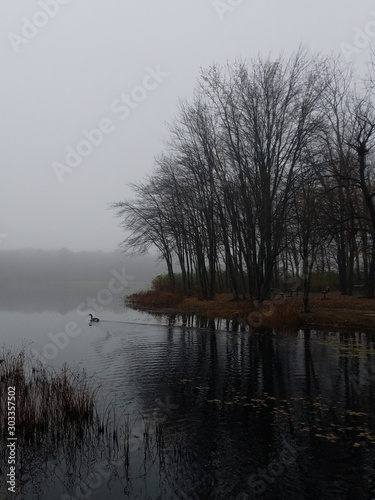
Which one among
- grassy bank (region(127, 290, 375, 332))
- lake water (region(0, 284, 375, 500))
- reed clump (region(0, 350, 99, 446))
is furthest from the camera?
grassy bank (region(127, 290, 375, 332))

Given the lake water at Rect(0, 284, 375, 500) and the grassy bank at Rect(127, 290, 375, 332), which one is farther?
the grassy bank at Rect(127, 290, 375, 332)

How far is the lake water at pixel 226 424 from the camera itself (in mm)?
6137

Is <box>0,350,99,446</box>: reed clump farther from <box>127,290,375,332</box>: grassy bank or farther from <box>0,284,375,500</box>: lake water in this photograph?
<box>127,290,375,332</box>: grassy bank

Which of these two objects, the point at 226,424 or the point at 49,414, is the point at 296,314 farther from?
the point at 49,414

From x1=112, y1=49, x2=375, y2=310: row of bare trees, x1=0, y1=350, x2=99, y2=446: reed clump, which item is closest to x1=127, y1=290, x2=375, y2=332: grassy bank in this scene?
x1=112, y1=49, x2=375, y2=310: row of bare trees

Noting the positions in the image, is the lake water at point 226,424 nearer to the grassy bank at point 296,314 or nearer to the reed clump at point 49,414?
the reed clump at point 49,414

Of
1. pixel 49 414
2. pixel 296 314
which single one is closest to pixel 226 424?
pixel 49 414

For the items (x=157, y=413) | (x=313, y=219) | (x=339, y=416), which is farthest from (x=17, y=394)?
(x=313, y=219)

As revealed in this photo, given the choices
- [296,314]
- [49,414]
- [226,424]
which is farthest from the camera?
[296,314]

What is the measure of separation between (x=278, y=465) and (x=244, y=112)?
2589 centimetres

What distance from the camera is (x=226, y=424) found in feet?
27.8

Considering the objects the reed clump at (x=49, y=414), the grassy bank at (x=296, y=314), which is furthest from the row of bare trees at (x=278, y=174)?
the reed clump at (x=49, y=414)

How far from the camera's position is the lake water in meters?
6.14

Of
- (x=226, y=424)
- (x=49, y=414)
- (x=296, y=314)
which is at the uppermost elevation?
(x=296, y=314)
